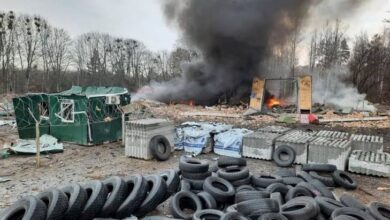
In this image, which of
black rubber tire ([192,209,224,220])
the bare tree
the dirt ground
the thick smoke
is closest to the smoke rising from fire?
the thick smoke

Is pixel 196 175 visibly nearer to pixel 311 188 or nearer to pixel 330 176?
pixel 311 188

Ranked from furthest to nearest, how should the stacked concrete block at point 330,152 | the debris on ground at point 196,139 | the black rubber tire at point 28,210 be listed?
the debris on ground at point 196,139
the stacked concrete block at point 330,152
the black rubber tire at point 28,210

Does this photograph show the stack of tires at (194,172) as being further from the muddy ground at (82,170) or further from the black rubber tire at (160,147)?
the black rubber tire at (160,147)

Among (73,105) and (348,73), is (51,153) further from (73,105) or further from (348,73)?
(348,73)

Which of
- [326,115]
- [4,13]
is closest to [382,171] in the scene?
[326,115]

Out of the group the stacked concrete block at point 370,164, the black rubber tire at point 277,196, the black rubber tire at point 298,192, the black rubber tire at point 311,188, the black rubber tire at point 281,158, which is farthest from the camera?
the black rubber tire at point 281,158

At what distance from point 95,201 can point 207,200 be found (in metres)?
1.89

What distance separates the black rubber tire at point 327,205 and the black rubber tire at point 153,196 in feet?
8.60

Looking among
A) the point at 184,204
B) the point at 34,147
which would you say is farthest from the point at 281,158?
the point at 34,147

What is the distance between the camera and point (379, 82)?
33.3m

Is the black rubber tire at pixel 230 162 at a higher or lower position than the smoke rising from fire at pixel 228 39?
lower

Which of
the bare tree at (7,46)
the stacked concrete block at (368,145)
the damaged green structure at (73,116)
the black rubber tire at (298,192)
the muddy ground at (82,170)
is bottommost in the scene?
the muddy ground at (82,170)

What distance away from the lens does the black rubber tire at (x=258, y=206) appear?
4836mm

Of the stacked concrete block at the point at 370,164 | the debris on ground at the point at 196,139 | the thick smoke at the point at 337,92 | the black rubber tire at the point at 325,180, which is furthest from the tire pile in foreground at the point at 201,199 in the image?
the thick smoke at the point at 337,92
